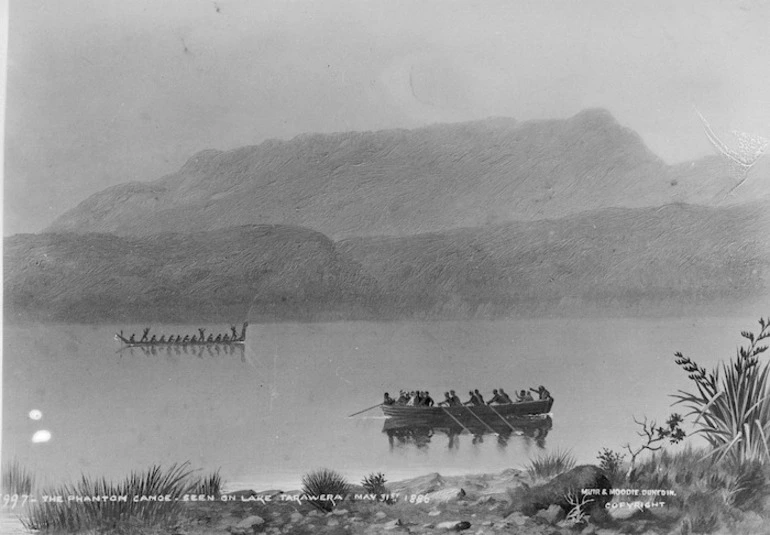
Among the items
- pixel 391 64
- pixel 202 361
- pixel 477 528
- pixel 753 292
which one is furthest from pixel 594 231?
pixel 202 361

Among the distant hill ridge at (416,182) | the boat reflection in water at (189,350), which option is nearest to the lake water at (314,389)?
the boat reflection in water at (189,350)

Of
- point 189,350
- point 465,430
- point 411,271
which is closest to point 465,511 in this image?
point 465,430

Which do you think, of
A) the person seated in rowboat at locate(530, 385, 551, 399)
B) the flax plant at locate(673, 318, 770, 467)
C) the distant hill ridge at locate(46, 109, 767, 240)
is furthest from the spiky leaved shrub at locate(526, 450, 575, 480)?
the distant hill ridge at locate(46, 109, 767, 240)

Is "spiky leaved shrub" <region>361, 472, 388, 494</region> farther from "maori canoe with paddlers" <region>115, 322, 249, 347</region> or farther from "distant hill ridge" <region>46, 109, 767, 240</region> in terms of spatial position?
"distant hill ridge" <region>46, 109, 767, 240</region>

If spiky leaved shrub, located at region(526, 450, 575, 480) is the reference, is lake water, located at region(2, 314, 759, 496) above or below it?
above

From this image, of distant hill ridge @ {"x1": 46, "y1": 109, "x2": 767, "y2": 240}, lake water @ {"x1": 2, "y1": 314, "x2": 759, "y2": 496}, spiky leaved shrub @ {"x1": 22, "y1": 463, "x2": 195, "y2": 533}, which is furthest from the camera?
distant hill ridge @ {"x1": 46, "y1": 109, "x2": 767, "y2": 240}

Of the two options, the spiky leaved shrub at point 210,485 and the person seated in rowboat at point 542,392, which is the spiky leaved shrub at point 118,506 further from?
the person seated in rowboat at point 542,392
